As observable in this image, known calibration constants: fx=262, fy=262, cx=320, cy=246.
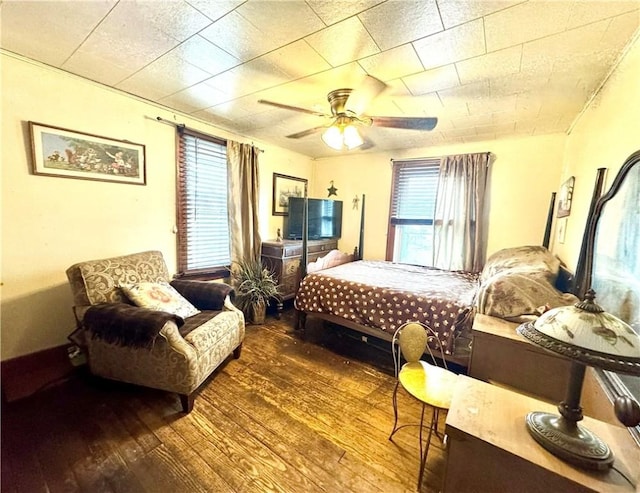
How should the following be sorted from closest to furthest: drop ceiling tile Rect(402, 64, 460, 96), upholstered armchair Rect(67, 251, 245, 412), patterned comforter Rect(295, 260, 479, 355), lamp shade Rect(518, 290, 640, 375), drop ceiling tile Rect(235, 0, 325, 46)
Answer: lamp shade Rect(518, 290, 640, 375)
drop ceiling tile Rect(235, 0, 325, 46)
upholstered armchair Rect(67, 251, 245, 412)
drop ceiling tile Rect(402, 64, 460, 96)
patterned comforter Rect(295, 260, 479, 355)

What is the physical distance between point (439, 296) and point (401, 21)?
1.90 meters

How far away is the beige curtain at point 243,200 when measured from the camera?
3277 mm

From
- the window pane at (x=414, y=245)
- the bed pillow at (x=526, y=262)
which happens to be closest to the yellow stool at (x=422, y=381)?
the bed pillow at (x=526, y=262)

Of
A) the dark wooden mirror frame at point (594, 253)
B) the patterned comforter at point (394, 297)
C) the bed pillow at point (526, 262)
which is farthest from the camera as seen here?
the patterned comforter at point (394, 297)

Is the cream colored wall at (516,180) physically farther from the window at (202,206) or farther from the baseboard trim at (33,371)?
the baseboard trim at (33,371)

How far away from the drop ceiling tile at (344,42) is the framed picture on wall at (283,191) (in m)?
2.41

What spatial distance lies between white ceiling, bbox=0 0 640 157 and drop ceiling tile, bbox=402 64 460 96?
0.04 feet

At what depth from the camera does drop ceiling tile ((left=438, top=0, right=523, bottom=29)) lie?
1.19 m

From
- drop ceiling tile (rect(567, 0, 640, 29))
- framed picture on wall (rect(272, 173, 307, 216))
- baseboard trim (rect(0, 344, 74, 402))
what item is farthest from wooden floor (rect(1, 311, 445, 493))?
framed picture on wall (rect(272, 173, 307, 216))

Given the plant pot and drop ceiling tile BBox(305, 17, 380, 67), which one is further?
the plant pot

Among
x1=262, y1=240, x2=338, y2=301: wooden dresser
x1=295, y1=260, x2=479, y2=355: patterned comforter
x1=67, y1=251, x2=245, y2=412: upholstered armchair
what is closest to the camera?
x1=67, y1=251, x2=245, y2=412: upholstered armchair

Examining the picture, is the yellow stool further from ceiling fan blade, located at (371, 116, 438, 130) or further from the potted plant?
the potted plant

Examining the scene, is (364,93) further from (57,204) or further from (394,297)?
(57,204)

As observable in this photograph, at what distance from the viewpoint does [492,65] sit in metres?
1.69
